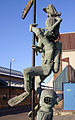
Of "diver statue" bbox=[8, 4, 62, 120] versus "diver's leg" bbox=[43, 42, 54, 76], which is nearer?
"diver statue" bbox=[8, 4, 62, 120]

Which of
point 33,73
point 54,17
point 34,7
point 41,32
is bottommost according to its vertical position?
point 33,73

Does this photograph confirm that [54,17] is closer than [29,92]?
No

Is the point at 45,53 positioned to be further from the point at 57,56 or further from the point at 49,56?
the point at 57,56

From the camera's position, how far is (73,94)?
16.5 metres

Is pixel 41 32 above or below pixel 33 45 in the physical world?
above

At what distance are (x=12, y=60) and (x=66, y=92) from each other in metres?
9.41

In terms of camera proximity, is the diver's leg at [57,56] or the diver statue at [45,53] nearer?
the diver statue at [45,53]

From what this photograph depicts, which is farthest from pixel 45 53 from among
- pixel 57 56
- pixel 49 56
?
pixel 57 56

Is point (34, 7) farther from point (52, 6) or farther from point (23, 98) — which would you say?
point (23, 98)

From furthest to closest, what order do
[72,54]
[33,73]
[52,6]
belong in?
[72,54] → [52,6] → [33,73]

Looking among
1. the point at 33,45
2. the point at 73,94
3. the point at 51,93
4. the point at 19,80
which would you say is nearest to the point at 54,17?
the point at 33,45

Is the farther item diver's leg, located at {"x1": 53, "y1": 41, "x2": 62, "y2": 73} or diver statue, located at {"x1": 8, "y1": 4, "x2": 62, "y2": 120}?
diver's leg, located at {"x1": 53, "y1": 41, "x2": 62, "y2": 73}

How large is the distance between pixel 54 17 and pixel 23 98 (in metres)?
2.06

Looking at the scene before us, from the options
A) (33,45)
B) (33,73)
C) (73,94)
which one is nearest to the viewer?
(33,73)
